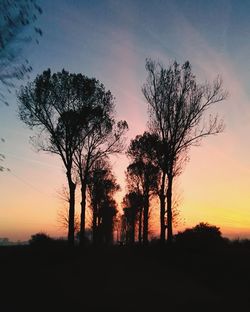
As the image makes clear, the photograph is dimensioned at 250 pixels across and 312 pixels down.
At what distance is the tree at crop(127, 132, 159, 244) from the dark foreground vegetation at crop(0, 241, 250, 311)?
60.0 feet

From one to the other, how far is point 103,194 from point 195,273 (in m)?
39.1

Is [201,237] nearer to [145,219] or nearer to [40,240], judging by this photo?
[40,240]

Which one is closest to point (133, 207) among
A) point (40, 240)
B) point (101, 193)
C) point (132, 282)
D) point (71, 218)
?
point (101, 193)

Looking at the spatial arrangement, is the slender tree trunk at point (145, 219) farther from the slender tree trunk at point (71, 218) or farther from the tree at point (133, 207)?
the slender tree trunk at point (71, 218)

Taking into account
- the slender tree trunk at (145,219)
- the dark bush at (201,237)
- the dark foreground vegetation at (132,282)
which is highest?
the slender tree trunk at (145,219)

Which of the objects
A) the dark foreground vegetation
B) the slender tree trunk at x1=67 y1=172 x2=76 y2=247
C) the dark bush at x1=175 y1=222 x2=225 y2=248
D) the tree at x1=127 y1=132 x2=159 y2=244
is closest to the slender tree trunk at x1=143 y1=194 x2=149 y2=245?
the tree at x1=127 y1=132 x2=159 y2=244

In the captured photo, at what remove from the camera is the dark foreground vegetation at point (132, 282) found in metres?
13.0

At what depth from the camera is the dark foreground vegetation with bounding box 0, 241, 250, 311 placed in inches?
514

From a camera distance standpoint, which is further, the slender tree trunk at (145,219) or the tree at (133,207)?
the tree at (133,207)

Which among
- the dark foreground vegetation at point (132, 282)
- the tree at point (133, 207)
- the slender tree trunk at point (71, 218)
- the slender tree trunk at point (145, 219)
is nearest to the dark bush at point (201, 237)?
the dark foreground vegetation at point (132, 282)

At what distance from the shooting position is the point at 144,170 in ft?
166

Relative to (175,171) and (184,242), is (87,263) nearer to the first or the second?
(184,242)

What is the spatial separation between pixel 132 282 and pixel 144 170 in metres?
33.5

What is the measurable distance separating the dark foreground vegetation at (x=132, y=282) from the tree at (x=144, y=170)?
60.0 ft
